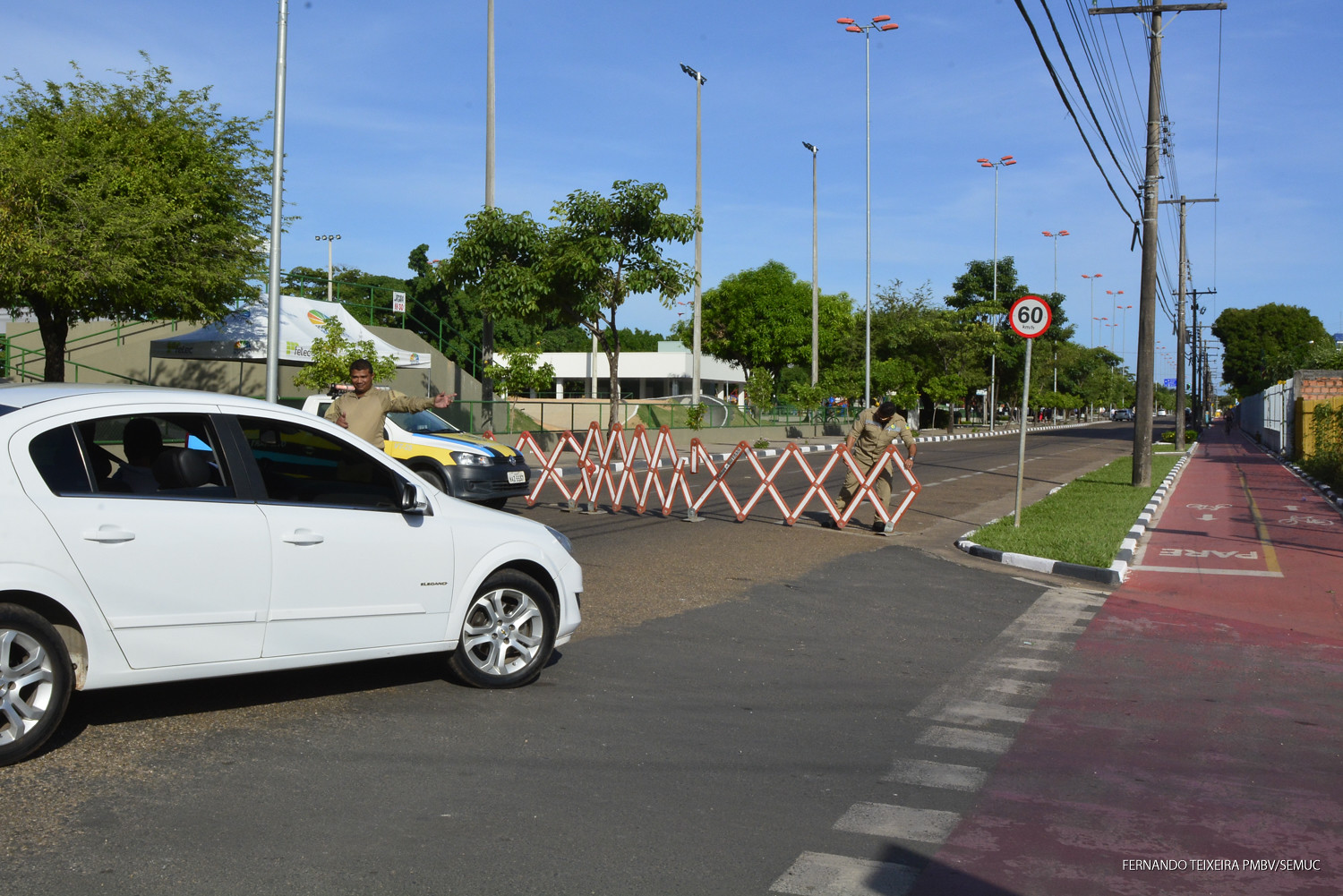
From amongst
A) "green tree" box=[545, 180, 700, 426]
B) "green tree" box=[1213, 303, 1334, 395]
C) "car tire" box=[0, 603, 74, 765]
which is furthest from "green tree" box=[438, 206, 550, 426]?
"green tree" box=[1213, 303, 1334, 395]

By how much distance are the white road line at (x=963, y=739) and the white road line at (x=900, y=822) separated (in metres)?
0.98

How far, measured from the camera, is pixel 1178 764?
5273mm

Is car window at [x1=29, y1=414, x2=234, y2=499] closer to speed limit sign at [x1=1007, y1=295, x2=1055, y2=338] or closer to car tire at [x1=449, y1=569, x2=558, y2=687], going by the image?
car tire at [x1=449, y1=569, x2=558, y2=687]

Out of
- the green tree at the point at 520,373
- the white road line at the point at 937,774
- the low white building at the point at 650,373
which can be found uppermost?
the low white building at the point at 650,373

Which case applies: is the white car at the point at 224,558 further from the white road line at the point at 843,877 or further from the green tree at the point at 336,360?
the green tree at the point at 336,360

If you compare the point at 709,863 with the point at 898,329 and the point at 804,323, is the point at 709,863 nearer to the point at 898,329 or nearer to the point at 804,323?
the point at 898,329

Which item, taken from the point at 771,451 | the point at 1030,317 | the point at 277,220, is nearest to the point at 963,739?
the point at 1030,317

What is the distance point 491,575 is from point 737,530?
8.44 metres

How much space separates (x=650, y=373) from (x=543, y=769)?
6972 centimetres

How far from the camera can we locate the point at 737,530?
14359 mm

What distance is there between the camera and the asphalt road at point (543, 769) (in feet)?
12.5

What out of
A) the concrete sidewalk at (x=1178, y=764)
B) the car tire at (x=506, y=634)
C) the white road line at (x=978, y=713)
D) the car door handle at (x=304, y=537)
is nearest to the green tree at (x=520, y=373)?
the concrete sidewalk at (x=1178, y=764)

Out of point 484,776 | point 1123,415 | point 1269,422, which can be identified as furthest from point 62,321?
point 1123,415

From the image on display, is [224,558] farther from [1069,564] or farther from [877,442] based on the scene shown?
[877,442]
